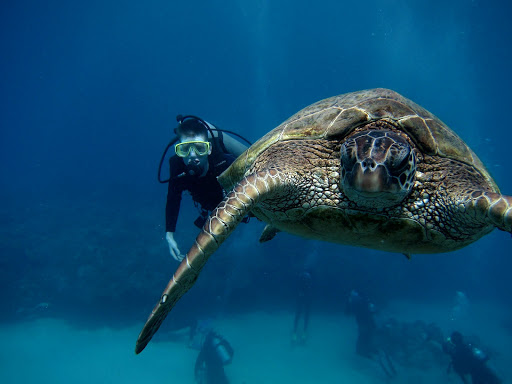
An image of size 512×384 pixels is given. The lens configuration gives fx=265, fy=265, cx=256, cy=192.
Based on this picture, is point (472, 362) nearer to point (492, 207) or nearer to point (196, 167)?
point (492, 207)

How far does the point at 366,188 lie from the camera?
157cm

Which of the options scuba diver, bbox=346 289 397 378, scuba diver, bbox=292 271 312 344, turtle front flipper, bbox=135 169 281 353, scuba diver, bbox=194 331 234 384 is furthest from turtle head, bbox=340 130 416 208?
scuba diver, bbox=292 271 312 344

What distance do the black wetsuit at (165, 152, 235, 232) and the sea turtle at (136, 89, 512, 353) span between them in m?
2.64

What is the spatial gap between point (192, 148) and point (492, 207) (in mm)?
4359

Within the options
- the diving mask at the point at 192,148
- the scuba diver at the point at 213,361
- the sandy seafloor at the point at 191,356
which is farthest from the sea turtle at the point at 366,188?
the sandy seafloor at the point at 191,356

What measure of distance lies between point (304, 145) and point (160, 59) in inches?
3627

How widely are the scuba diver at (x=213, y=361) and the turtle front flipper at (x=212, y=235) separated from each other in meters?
8.42

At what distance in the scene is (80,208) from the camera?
22.2m

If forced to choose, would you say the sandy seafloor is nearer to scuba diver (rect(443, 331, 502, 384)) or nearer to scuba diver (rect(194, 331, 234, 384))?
scuba diver (rect(194, 331, 234, 384))

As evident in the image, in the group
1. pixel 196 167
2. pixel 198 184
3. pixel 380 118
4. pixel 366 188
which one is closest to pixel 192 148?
pixel 196 167

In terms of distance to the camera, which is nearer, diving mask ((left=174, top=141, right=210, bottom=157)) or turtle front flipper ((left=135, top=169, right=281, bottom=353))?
turtle front flipper ((left=135, top=169, right=281, bottom=353))

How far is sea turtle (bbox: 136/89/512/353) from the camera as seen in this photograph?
168cm

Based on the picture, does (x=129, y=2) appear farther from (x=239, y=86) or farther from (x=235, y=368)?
(x=235, y=368)

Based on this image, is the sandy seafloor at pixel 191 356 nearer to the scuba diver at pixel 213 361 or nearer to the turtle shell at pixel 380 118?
the scuba diver at pixel 213 361
